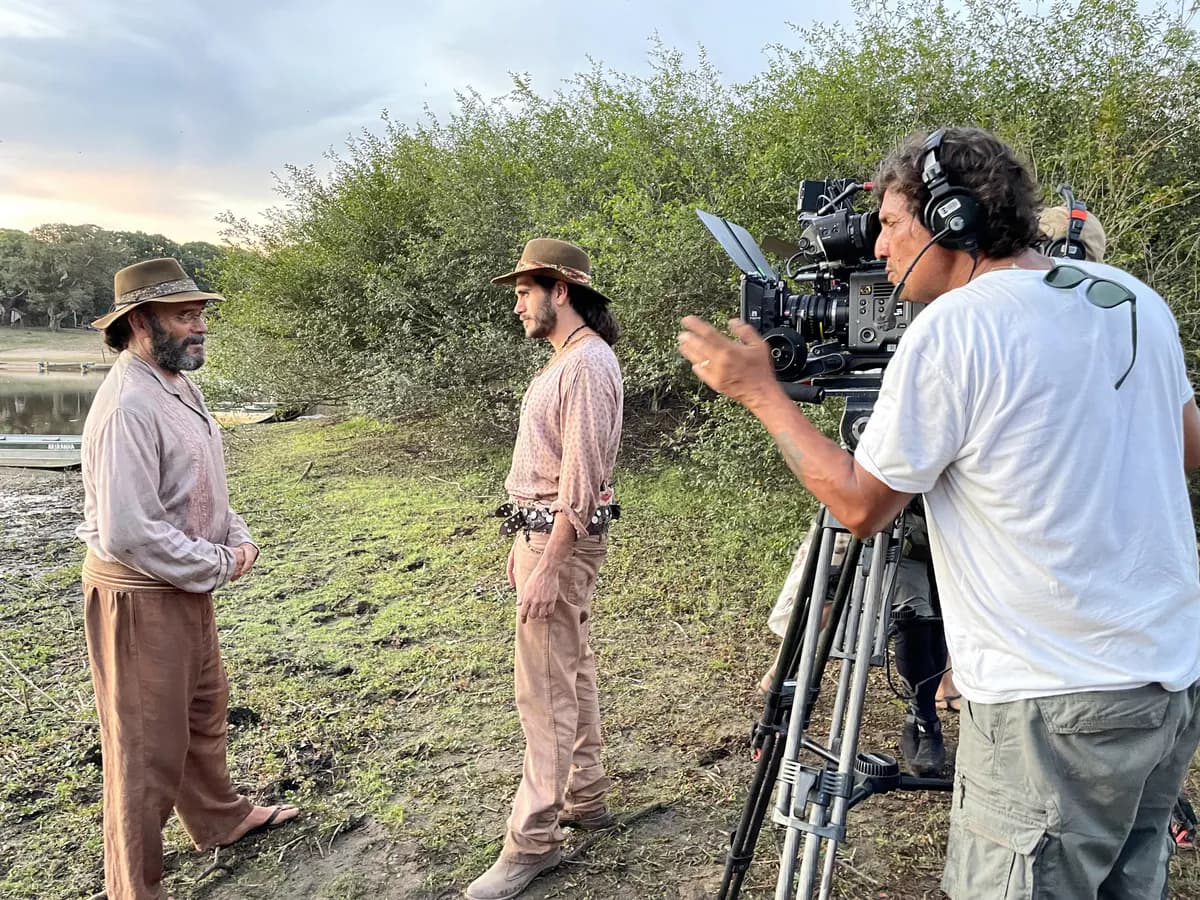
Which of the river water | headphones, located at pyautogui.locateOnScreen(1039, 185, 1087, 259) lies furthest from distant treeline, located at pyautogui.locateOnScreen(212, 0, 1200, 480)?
the river water

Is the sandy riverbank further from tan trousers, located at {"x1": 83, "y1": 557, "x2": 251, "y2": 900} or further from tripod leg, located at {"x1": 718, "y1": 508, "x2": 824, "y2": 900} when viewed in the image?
tripod leg, located at {"x1": 718, "y1": 508, "x2": 824, "y2": 900}

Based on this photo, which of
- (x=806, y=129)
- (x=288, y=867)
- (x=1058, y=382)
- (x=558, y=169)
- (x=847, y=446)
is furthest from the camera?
(x=558, y=169)

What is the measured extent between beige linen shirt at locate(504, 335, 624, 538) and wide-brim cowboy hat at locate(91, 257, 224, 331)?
117 centimetres

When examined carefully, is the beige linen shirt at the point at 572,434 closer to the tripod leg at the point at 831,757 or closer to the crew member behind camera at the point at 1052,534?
the tripod leg at the point at 831,757

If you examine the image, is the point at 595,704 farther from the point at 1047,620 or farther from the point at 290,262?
the point at 290,262

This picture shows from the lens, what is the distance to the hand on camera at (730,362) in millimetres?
1471

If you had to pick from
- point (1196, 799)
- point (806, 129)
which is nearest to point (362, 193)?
point (806, 129)

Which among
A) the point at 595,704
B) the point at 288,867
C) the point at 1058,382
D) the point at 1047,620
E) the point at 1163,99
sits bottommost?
the point at 288,867

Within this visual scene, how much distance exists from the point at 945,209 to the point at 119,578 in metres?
2.42

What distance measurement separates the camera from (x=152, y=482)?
2.40m

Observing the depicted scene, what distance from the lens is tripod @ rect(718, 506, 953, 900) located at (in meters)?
1.75

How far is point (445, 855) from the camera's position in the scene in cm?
279

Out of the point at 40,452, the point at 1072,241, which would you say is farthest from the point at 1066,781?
the point at 40,452

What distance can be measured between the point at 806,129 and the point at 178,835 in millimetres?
5607
